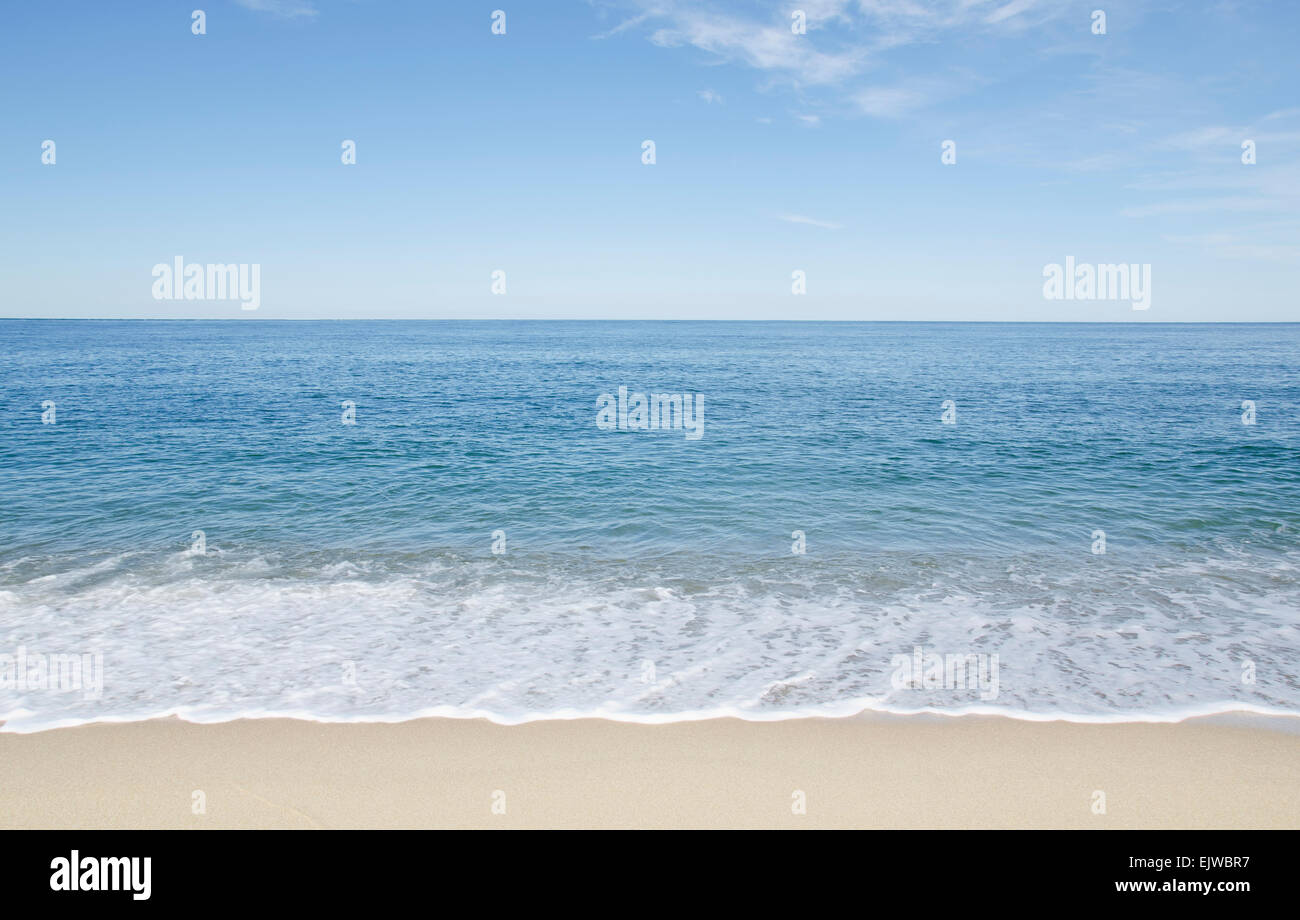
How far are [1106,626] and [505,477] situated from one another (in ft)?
51.7

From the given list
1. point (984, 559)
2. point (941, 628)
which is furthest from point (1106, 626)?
point (984, 559)

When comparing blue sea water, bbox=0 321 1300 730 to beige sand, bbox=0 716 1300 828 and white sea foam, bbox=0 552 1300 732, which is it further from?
beige sand, bbox=0 716 1300 828

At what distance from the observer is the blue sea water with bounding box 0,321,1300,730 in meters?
9.14

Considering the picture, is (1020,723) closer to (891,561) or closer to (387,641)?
(891,561)

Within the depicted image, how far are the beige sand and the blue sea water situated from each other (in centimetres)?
53

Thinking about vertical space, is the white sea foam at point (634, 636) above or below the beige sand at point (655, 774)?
above

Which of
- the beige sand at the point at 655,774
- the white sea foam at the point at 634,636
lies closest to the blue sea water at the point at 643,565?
the white sea foam at the point at 634,636

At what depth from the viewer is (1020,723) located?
816 centimetres

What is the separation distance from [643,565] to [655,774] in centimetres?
714

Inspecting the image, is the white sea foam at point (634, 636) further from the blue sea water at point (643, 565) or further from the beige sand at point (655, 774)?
the beige sand at point (655, 774)

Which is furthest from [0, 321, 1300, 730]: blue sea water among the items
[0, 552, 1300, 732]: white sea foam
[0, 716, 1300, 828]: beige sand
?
[0, 716, 1300, 828]: beige sand

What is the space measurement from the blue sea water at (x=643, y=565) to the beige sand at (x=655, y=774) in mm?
525

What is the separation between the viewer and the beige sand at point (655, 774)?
6496 mm
